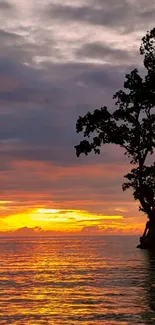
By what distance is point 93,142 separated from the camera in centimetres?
6938

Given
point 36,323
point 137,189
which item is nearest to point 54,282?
point 36,323

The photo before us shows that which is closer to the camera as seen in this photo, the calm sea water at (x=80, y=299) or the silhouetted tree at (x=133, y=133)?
the calm sea water at (x=80, y=299)

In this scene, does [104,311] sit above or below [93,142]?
below

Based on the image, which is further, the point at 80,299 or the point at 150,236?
the point at 150,236

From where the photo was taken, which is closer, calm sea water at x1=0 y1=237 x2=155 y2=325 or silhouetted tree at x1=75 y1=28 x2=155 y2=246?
calm sea water at x1=0 y1=237 x2=155 y2=325

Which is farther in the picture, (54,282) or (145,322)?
(54,282)

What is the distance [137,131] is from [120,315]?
47.0m

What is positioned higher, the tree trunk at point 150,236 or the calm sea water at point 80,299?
the tree trunk at point 150,236

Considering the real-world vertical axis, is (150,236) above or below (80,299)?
above

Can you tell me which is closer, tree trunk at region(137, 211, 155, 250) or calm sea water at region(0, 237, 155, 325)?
calm sea water at region(0, 237, 155, 325)

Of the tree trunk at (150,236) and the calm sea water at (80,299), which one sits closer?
the calm sea water at (80,299)

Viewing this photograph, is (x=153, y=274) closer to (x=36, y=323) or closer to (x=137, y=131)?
(x=36, y=323)

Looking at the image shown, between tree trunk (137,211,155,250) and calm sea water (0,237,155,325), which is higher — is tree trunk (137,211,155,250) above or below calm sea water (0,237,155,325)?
above

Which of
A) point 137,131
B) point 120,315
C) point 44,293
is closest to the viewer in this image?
point 120,315
